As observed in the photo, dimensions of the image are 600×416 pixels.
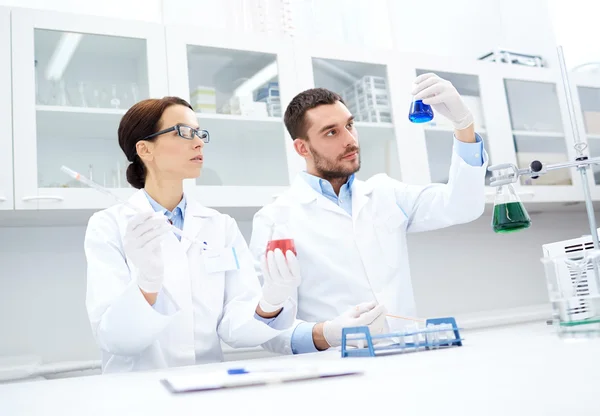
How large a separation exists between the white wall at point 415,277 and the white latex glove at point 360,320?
5.24ft

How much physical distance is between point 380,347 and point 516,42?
3.39 meters

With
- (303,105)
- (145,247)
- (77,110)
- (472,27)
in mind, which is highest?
(472,27)

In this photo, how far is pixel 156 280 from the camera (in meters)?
1.48

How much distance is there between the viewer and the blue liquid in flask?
184 cm

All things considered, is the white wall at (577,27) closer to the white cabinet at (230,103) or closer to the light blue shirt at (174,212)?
the white cabinet at (230,103)

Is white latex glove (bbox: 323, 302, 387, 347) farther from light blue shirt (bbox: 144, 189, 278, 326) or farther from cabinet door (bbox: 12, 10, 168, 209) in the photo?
cabinet door (bbox: 12, 10, 168, 209)

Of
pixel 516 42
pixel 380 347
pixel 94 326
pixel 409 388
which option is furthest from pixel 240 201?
pixel 516 42

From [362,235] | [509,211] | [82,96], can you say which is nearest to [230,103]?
[82,96]

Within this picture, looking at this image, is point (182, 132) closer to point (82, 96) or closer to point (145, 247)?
point (145, 247)

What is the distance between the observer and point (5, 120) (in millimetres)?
2330

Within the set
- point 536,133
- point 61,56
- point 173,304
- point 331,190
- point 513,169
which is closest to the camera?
point 513,169

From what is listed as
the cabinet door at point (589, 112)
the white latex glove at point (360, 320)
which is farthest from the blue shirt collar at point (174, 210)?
the cabinet door at point (589, 112)

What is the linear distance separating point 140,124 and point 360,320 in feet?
3.23

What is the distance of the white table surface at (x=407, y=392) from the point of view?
62cm
